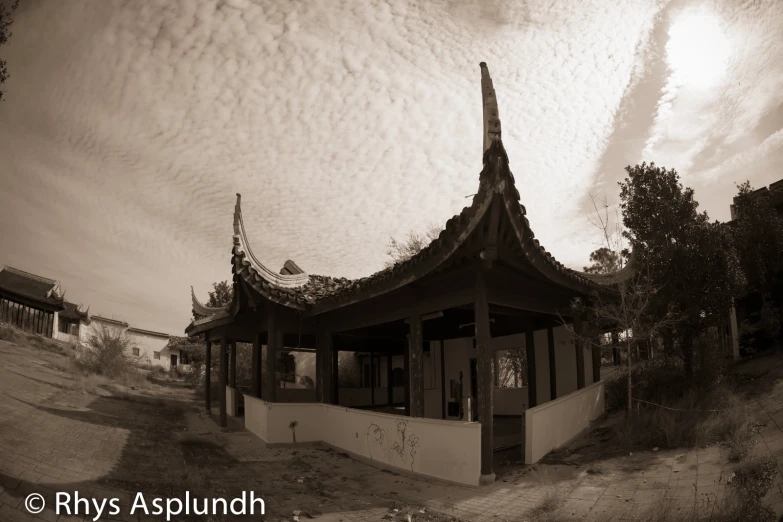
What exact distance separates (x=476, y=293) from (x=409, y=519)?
318cm

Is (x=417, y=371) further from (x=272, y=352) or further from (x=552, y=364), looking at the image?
(x=552, y=364)

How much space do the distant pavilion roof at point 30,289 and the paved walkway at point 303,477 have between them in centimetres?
2838

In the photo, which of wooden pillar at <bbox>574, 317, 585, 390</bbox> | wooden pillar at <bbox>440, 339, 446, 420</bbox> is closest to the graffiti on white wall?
wooden pillar at <bbox>574, 317, 585, 390</bbox>

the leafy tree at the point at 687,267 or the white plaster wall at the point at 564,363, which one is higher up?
the leafy tree at the point at 687,267

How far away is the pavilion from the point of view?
20.2 feet

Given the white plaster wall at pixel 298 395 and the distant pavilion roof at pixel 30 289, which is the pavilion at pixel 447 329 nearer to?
the white plaster wall at pixel 298 395

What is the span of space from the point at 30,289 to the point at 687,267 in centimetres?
4075

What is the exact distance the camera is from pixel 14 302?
32500 mm

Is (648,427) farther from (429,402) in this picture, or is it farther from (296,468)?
(429,402)

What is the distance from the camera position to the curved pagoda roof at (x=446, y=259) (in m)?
5.23

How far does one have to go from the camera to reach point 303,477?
7.23 m

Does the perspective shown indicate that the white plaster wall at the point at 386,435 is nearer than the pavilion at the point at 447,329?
No

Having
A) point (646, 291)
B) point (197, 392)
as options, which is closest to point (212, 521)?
point (646, 291)

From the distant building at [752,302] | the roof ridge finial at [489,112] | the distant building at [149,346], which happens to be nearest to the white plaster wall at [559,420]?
→ the roof ridge finial at [489,112]
